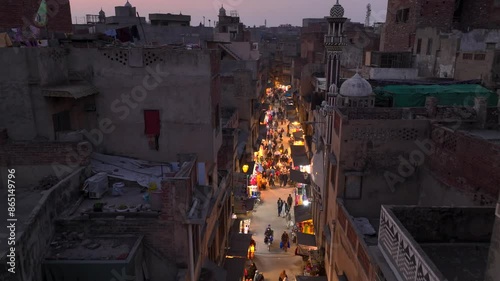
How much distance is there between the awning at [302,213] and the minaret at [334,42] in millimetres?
8289

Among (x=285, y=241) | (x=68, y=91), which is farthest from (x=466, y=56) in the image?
(x=68, y=91)

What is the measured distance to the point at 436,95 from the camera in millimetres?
17422

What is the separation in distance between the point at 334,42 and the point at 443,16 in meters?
9.99

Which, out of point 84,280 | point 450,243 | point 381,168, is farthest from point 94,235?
point 381,168

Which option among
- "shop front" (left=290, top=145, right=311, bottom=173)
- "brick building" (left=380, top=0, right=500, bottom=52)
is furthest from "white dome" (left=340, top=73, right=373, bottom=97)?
"brick building" (left=380, top=0, right=500, bottom=52)

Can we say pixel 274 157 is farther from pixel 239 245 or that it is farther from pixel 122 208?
pixel 122 208

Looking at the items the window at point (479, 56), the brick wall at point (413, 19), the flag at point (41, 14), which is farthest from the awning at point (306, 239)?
the brick wall at point (413, 19)

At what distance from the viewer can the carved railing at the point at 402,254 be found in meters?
5.38

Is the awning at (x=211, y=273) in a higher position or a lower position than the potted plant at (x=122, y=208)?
lower

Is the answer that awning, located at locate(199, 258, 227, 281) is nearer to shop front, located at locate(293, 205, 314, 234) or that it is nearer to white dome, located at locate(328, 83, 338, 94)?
shop front, located at locate(293, 205, 314, 234)

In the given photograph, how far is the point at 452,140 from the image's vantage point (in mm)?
11375

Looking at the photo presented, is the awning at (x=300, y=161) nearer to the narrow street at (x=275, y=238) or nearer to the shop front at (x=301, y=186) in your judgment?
the shop front at (x=301, y=186)

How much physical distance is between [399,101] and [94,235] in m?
14.1

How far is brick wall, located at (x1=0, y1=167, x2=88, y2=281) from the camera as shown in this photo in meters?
6.90
